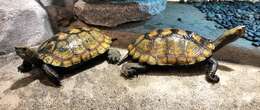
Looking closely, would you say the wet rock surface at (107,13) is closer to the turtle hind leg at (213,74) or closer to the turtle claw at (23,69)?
the turtle claw at (23,69)

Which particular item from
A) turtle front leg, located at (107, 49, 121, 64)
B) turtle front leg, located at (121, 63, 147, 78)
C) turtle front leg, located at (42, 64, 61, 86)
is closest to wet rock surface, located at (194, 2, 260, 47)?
turtle front leg, located at (121, 63, 147, 78)

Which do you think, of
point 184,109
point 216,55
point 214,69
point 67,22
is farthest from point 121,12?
point 184,109

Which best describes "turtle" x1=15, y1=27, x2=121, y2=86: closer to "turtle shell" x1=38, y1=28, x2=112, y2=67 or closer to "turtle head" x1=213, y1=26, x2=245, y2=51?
"turtle shell" x1=38, y1=28, x2=112, y2=67

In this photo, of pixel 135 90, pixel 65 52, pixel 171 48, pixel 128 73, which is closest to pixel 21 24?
pixel 65 52

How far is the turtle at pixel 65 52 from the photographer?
2.76 m

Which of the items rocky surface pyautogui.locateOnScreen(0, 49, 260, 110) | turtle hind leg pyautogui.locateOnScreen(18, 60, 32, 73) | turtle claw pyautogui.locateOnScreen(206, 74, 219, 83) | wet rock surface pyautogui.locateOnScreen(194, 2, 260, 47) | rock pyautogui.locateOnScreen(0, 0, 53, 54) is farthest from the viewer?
wet rock surface pyautogui.locateOnScreen(194, 2, 260, 47)

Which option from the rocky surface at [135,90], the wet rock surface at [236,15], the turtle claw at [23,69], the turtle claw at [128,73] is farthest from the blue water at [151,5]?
the turtle claw at [23,69]

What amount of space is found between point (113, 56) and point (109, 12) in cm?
89

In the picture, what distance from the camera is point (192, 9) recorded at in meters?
4.32

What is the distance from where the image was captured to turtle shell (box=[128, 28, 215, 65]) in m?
2.77

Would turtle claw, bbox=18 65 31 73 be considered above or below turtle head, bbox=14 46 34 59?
below

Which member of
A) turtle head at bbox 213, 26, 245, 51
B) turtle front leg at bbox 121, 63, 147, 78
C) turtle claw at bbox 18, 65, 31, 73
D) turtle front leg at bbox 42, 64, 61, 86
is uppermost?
turtle head at bbox 213, 26, 245, 51

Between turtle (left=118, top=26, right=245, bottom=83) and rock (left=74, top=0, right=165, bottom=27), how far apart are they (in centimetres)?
93

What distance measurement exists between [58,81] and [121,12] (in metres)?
1.34
